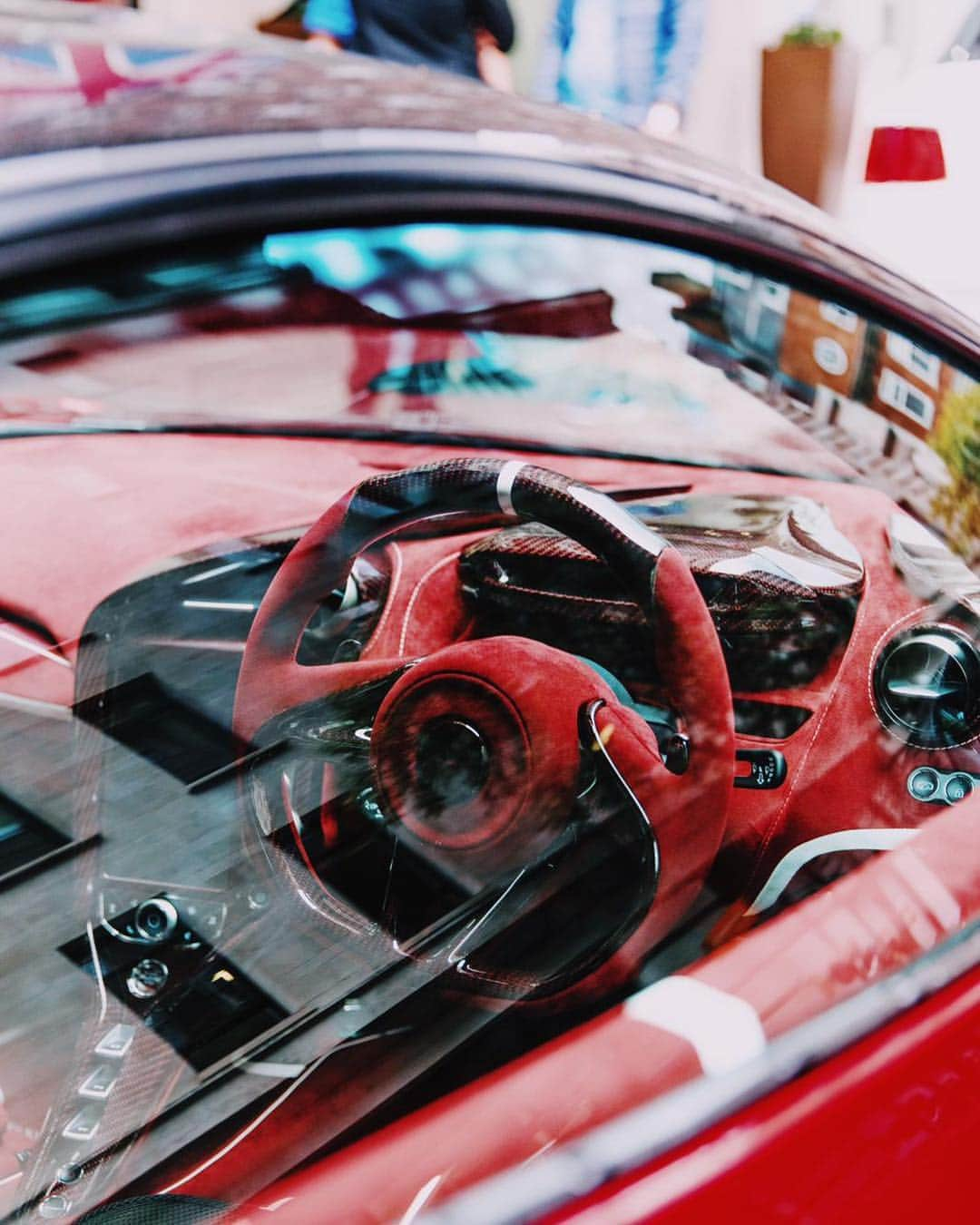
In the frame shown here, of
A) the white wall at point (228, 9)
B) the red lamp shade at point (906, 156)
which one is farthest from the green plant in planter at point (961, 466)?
the red lamp shade at point (906, 156)

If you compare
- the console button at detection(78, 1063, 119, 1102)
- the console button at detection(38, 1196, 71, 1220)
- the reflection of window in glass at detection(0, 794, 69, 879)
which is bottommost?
the console button at detection(78, 1063, 119, 1102)

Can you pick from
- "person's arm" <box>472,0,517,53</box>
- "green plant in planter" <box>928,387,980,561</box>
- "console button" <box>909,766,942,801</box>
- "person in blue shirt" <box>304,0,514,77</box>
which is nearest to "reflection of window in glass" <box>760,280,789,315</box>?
"green plant in planter" <box>928,387,980,561</box>

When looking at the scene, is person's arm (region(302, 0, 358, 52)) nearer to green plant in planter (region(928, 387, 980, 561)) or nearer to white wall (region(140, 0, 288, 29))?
white wall (region(140, 0, 288, 29))

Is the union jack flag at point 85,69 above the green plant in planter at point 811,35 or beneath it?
beneath

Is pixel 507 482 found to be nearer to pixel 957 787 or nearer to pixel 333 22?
pixel 957 787

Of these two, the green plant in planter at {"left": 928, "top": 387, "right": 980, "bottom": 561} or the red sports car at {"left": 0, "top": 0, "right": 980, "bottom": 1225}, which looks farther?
the green plant in planter at {"left": 928, "top": 387, "right": 980, "bottom": 561}

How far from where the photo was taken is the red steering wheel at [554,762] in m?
1.13

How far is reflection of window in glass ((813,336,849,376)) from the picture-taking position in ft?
3.76

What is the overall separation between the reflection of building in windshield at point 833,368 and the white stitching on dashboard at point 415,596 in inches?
15.8

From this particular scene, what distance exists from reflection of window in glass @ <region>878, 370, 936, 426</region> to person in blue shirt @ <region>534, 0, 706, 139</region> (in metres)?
2.88

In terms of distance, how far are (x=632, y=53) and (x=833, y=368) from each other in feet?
10.2

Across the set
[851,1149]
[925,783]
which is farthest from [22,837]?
[925,783]

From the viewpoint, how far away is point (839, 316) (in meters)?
1.12

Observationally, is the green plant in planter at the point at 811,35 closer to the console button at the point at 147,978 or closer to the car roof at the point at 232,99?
the car roof at the point at 232,99
